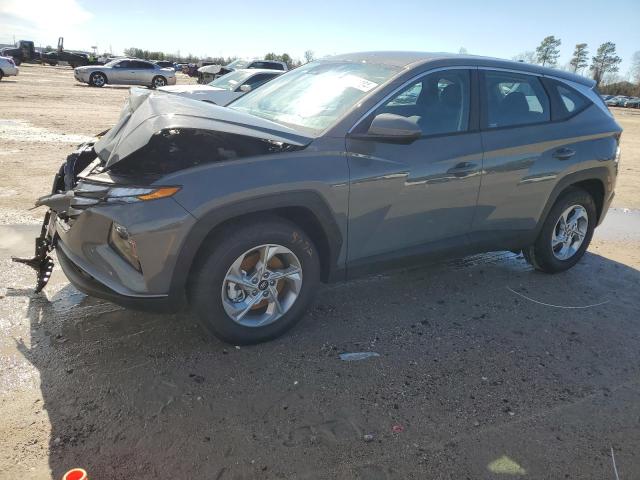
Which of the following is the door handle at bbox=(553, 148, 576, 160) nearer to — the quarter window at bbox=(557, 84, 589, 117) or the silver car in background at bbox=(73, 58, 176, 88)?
the quarter window at bbox=(557, 84, 589, 117)

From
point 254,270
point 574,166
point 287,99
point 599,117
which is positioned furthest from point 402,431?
point 599,117

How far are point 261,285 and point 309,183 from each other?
2.29 feet

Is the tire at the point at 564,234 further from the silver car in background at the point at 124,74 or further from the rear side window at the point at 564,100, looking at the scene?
the silver car in background at the point at 124,74

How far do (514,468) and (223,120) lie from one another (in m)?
2.46

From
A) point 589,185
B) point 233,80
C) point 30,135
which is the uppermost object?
point 233,80

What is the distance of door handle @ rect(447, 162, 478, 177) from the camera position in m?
3.79

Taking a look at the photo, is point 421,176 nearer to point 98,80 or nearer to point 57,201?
point 57,201

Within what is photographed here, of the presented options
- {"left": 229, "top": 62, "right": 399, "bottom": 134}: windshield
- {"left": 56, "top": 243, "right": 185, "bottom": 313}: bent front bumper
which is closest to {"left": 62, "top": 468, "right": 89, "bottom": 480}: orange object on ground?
{"left": 56, "top": 243, "right": 185, "bottom": 313}: bent front bumper

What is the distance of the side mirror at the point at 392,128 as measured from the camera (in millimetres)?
3291

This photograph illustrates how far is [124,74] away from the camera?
98.5 feet

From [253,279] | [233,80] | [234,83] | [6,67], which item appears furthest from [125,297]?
[6,67]

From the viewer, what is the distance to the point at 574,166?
14.9ft

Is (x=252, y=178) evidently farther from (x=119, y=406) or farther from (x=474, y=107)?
(x=474, y=107)

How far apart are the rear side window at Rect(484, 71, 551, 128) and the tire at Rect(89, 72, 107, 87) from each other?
2944 centimetres
